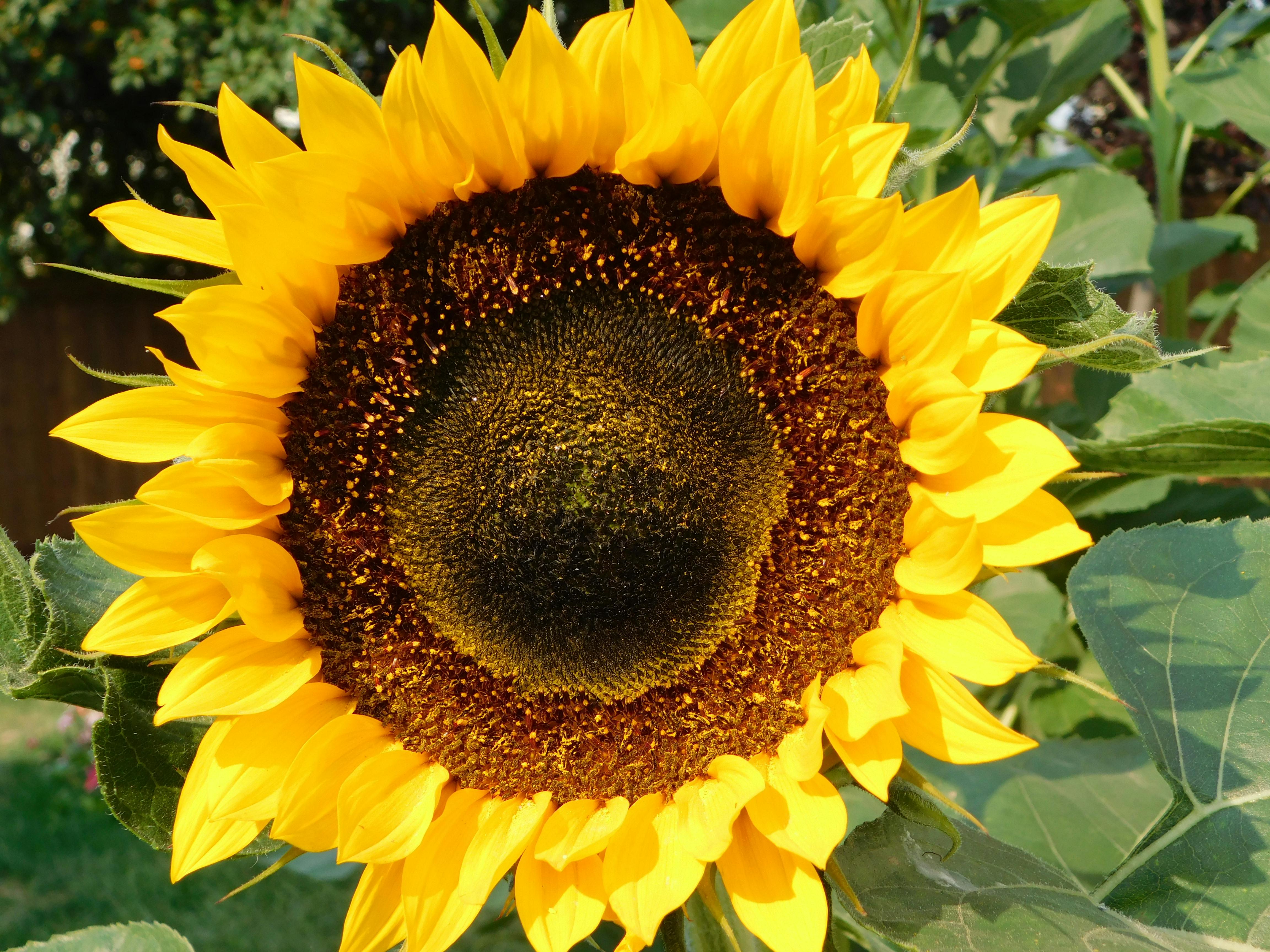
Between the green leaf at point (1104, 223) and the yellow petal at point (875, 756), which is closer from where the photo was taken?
the yellow petal at point (875, 756)

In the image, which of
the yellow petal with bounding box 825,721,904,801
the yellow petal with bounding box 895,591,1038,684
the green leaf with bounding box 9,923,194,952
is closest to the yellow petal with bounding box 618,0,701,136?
the yellow petal with bounding box 895,591,1038,684

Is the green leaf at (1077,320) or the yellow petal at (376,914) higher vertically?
the green leaf at (1077,320)

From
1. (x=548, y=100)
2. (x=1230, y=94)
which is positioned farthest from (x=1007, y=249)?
(x=1230, y=94)

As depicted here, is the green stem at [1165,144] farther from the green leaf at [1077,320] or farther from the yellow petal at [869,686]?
the yellow petal at [869,686]

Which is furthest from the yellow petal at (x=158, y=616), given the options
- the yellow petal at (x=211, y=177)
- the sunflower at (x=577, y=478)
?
the yellow petal at (x=211, y=177)

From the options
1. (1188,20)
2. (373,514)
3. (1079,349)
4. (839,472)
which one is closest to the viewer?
(1079,349)

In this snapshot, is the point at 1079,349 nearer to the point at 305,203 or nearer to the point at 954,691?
the point at 954,691

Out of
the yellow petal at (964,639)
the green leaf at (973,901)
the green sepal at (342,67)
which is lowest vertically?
the green leaf at (973,901)

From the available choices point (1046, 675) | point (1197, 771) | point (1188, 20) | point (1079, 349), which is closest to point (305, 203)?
point (1079, 349)
